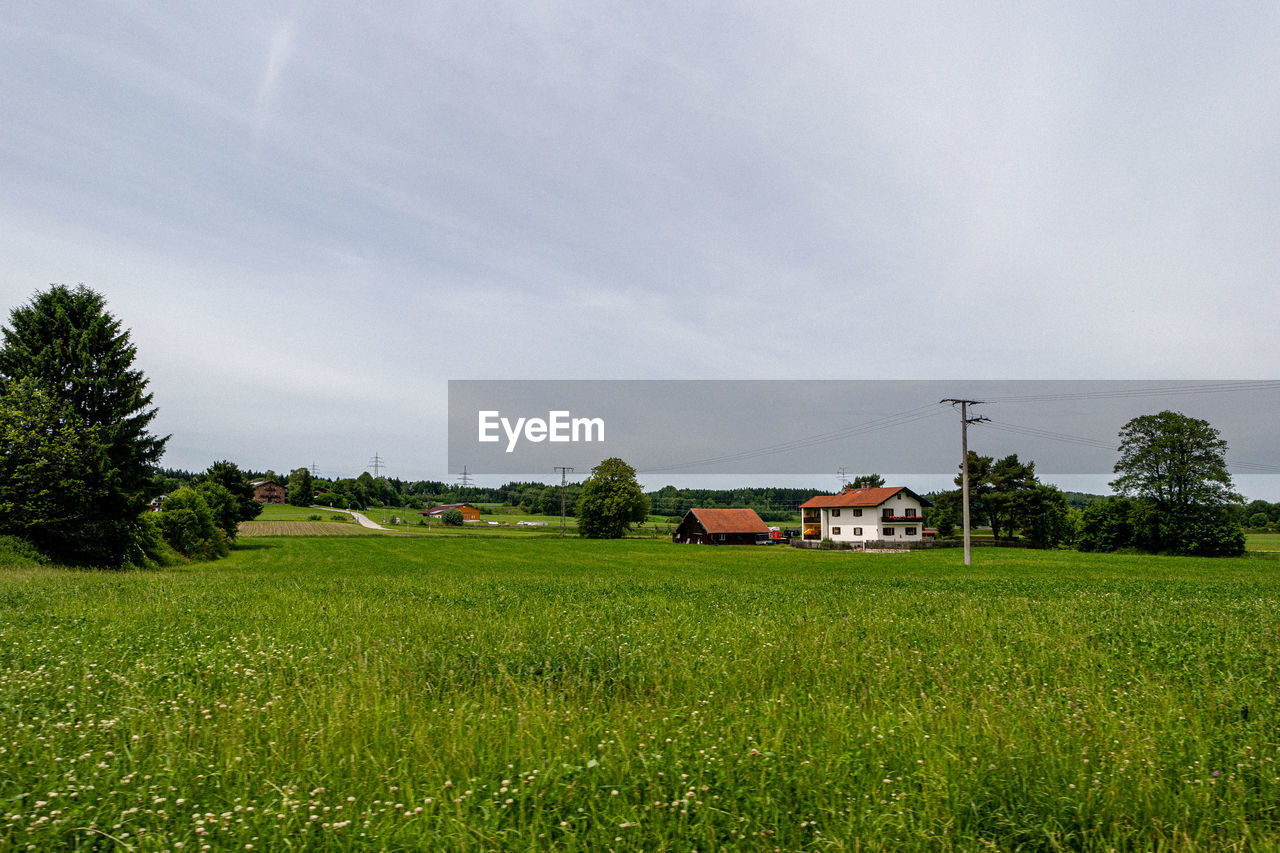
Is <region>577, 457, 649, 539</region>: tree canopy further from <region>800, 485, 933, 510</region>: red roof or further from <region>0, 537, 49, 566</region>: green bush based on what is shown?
<region>0, 537, 49, 566</region>: green bush

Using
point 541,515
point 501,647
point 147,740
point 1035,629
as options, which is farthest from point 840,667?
point 541,515

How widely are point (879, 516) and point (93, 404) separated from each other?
87.2 metres

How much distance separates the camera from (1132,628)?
33.4 feet

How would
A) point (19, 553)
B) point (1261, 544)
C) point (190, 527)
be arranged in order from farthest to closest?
point (1261, 544) → point (190, 527) → point (19, 553)

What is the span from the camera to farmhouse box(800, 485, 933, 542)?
8856cm

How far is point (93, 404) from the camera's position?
40.1 m

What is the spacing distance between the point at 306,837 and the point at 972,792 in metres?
3.98

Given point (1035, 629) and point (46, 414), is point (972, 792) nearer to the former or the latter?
point (1035, 629)

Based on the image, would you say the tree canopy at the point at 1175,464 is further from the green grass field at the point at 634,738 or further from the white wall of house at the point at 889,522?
the green grass field at the point at 634,738

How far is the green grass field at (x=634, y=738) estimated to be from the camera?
351 cm

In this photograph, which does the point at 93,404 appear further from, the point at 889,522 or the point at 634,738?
the point at 889,522

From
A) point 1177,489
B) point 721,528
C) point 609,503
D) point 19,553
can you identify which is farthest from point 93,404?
point 1177,489

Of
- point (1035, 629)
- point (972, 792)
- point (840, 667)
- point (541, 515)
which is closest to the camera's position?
point (972, 792)

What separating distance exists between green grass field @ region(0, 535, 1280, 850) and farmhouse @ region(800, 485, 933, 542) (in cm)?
8403
